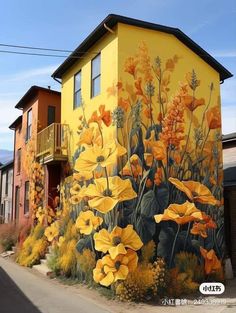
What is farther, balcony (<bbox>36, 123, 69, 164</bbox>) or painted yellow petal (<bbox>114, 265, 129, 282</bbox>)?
balcony (<bbox>36, 123, 69, 164</bbox>)

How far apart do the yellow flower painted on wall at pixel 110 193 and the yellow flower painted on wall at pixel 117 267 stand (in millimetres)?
1543

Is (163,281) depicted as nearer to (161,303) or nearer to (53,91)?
(161,303)

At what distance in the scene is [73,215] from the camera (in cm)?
1617

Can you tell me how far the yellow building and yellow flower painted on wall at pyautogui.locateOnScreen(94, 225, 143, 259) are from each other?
0.03 meters

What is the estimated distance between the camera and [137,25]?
14430 mm

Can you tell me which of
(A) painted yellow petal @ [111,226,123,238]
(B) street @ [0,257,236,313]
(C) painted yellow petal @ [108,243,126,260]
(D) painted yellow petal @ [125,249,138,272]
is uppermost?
(A) painted yellow petal @ [111,226,123,238]

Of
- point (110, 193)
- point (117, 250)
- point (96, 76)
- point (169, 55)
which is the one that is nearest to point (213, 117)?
point (169, 55)

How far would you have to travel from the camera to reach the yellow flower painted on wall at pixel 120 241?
13.0 meters

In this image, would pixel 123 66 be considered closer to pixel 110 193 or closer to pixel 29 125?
pixel 110 193

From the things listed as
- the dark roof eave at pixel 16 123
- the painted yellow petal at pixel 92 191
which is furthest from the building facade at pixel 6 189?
the painted yellow petal at pixel 92 191

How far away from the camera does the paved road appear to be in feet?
36.4

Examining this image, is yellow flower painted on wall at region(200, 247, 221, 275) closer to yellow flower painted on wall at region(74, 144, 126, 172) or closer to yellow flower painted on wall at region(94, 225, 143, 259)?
yellow flower painted on wall at region(94, 225, 143, 259)

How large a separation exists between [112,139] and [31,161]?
9.40m

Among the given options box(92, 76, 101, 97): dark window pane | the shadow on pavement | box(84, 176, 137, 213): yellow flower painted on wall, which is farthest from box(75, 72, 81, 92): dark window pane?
the shadow on pavement
